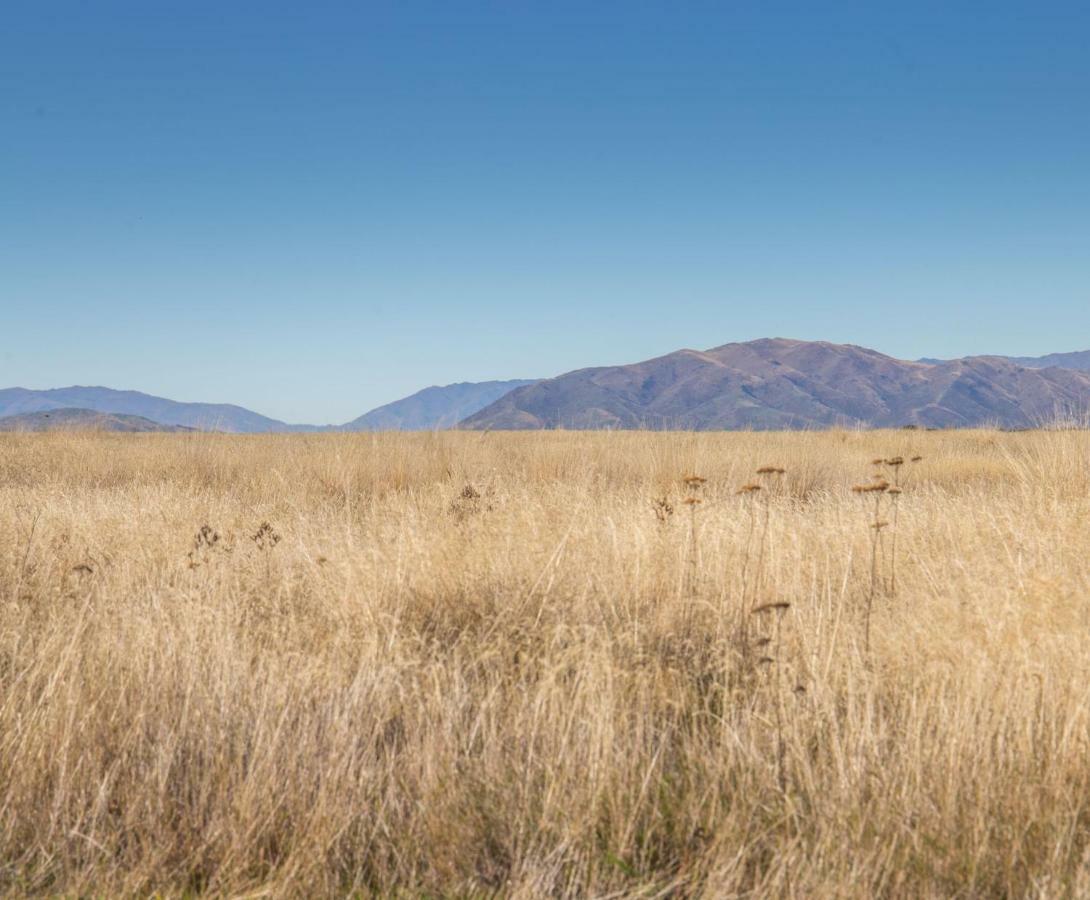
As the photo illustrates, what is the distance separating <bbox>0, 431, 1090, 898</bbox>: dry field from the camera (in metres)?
2.46

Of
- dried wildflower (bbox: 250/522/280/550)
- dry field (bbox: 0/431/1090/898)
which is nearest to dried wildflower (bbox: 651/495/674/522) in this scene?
dry field (bbox: 0/431/1090/898)

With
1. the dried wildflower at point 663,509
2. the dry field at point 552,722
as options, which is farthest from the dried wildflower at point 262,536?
the dried wildflower at point 663,509

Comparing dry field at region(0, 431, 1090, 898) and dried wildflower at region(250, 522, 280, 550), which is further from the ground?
dried wildflower at region(250, 522, 280, 550)

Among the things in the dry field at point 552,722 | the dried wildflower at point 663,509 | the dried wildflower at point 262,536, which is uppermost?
the dried wildflower at point 663,509

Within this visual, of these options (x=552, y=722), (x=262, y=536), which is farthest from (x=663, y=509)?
(x=552, y=722)

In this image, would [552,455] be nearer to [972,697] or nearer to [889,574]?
[889,574]

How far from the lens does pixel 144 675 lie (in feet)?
11.6

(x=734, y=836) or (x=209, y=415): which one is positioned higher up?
(x=209, y=415)

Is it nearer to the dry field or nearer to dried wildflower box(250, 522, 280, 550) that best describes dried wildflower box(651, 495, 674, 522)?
the dry field

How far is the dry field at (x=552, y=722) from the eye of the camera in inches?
96.7

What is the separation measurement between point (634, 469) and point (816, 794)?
33.8 ft

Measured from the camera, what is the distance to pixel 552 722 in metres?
3.08

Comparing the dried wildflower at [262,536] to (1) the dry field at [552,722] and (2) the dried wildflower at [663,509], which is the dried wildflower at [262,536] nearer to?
(1) the dry field at [552,722]

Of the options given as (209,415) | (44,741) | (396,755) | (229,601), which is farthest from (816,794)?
(209,415)
